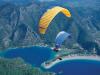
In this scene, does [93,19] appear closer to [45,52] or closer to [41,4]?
[41,4]

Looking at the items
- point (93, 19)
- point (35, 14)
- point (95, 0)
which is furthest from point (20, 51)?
point (95, 0)

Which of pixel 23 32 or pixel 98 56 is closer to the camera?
pixel 98 56

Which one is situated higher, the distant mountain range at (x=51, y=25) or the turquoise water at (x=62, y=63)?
the distant mountain range at (x=51, y=25)

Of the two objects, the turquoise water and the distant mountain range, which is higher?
the distant mountain range

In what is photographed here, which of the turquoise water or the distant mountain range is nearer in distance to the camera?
the turquoise water
